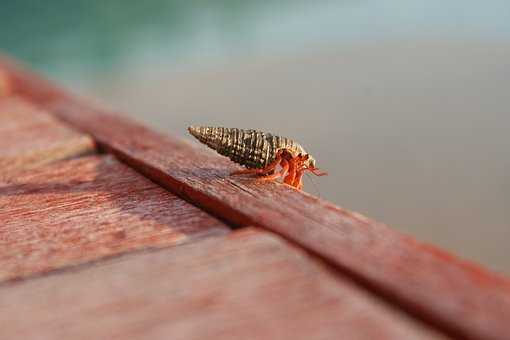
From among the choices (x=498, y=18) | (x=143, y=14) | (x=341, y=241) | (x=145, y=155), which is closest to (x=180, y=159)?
(x=145, y=155)

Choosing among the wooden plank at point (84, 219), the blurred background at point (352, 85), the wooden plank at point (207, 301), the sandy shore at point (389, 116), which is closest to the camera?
the wooden plank at point (207, 301)

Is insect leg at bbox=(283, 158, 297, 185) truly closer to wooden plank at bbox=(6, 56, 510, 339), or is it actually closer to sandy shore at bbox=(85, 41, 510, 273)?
wooden plank at bbox=(6, 56, 510, 339)

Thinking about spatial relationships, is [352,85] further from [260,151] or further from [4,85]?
[260,151]

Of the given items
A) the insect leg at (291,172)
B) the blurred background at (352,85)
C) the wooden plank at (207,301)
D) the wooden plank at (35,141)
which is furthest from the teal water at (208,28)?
the wooden plank at (207,301)

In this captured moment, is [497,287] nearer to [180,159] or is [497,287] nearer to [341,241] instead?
[341,241]

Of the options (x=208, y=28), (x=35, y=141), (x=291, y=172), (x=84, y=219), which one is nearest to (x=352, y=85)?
(x=35, y=141)

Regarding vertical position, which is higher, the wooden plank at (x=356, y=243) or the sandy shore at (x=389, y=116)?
the wooden plank at (x=356, y=243)

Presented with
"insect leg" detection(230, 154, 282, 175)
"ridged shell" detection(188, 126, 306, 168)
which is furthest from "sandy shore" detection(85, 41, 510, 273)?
"insect leg" detection(230, 154, 282, 175)

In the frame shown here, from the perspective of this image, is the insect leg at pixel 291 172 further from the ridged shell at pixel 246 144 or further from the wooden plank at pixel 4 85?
the wooden plank at pixel 4 85
